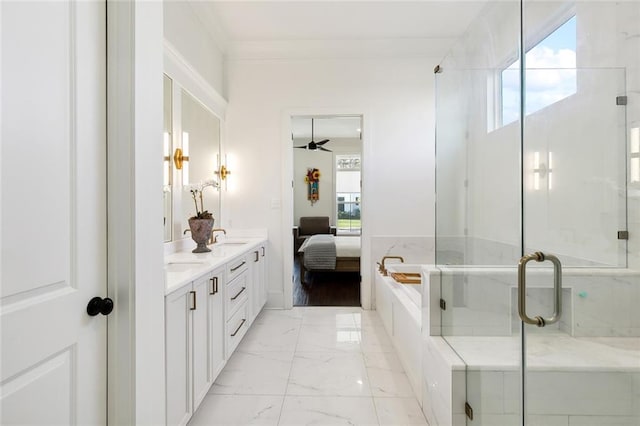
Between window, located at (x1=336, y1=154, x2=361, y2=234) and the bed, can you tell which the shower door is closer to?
the bed

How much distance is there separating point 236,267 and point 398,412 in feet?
4.82

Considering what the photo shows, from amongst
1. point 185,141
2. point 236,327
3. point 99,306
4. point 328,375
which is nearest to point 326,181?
point 185,141

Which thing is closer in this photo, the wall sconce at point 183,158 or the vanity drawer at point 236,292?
the vanity drawer at point 236,292

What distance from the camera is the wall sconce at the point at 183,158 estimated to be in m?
2.47

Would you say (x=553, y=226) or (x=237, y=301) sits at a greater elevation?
(x=553, y=226)

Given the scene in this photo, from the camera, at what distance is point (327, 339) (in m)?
2.77

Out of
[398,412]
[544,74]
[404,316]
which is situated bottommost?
[398,412]

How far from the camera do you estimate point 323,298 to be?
4031mm

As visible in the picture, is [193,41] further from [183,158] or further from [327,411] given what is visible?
[327,411]

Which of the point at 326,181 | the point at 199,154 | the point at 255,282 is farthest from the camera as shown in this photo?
the point at 326,181

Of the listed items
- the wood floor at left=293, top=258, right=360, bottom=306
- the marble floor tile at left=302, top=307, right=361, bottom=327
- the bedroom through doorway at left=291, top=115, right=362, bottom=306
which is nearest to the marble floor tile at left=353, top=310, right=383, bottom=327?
the marble floor tile at left=302, top=307, right=361, bottom=327

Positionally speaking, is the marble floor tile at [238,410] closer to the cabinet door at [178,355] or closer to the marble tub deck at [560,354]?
the cabinet door at [178,355]

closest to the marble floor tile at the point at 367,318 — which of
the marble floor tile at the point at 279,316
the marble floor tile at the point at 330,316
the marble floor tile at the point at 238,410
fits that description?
the marble floor tile at the point at 330,316

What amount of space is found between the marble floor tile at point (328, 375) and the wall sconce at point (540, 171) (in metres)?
1.59
